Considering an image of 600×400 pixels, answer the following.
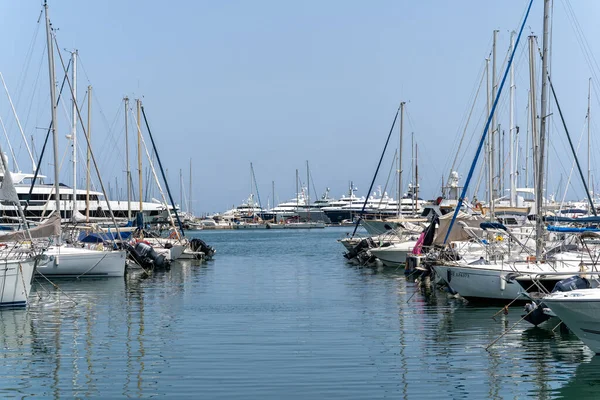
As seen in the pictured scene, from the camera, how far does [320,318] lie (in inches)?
1030

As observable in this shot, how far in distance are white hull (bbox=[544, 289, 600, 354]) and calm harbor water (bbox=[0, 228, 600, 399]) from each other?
0.56 m

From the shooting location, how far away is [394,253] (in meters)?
47.7

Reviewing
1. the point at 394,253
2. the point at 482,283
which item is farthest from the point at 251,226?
the point at 482,283

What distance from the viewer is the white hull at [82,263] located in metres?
37.6

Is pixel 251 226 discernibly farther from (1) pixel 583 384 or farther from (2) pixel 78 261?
(1) pixel 583 384

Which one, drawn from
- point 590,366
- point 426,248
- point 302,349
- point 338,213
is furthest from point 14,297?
point 338,213

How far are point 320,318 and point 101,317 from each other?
6.29 meters

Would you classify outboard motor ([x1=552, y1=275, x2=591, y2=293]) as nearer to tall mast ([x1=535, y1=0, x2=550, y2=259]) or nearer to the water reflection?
the water reflection

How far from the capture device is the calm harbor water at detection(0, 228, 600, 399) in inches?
636

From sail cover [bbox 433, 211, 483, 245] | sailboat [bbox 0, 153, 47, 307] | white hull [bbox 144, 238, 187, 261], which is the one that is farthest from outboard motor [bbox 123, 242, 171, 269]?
sailboat [bbox 0, 153, 47, 307]

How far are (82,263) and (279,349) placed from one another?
19.8 metres

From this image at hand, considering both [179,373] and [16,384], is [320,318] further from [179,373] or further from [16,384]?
[16,384]

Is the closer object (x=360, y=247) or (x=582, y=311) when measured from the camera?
(x=582, y=311)

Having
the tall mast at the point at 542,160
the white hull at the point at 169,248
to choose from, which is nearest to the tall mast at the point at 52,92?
the white hull at the point at 169,248
